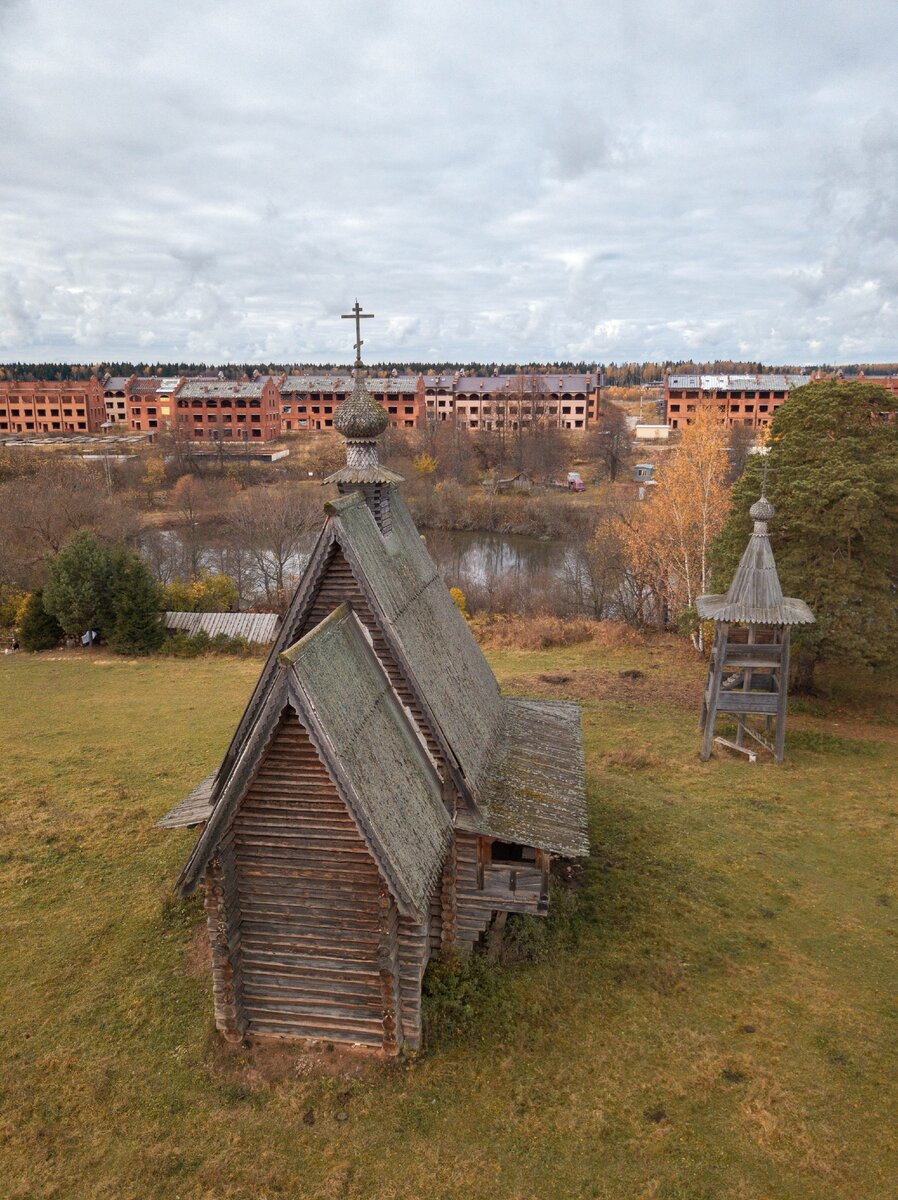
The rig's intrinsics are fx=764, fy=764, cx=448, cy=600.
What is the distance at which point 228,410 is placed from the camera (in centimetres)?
9319

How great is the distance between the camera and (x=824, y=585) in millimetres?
24422

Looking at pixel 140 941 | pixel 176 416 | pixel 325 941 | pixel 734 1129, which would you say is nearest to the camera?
pixel 734 1129

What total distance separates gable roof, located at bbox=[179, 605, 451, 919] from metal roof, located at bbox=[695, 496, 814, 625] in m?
11.9

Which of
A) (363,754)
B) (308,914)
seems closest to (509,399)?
(363,754)

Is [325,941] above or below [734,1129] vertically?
above

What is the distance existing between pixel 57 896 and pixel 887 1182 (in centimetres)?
1559

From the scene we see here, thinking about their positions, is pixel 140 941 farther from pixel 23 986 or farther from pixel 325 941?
pixel 325 941

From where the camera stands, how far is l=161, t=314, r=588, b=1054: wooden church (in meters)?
10.8

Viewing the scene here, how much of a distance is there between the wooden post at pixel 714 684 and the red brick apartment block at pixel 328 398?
75.7 meters

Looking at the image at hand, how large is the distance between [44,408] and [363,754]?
352 feet

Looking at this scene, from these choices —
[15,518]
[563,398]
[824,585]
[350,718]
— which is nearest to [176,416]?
[563,398]

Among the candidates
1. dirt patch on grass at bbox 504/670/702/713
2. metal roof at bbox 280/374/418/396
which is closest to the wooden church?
dirt patch on grass at bbox 504/670/702/713

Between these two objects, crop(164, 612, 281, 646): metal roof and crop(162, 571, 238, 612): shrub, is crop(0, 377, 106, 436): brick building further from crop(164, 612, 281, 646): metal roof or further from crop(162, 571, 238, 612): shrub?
crop(164, 612, 281, 646): metal roof

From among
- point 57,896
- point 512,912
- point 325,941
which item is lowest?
point 57,896
